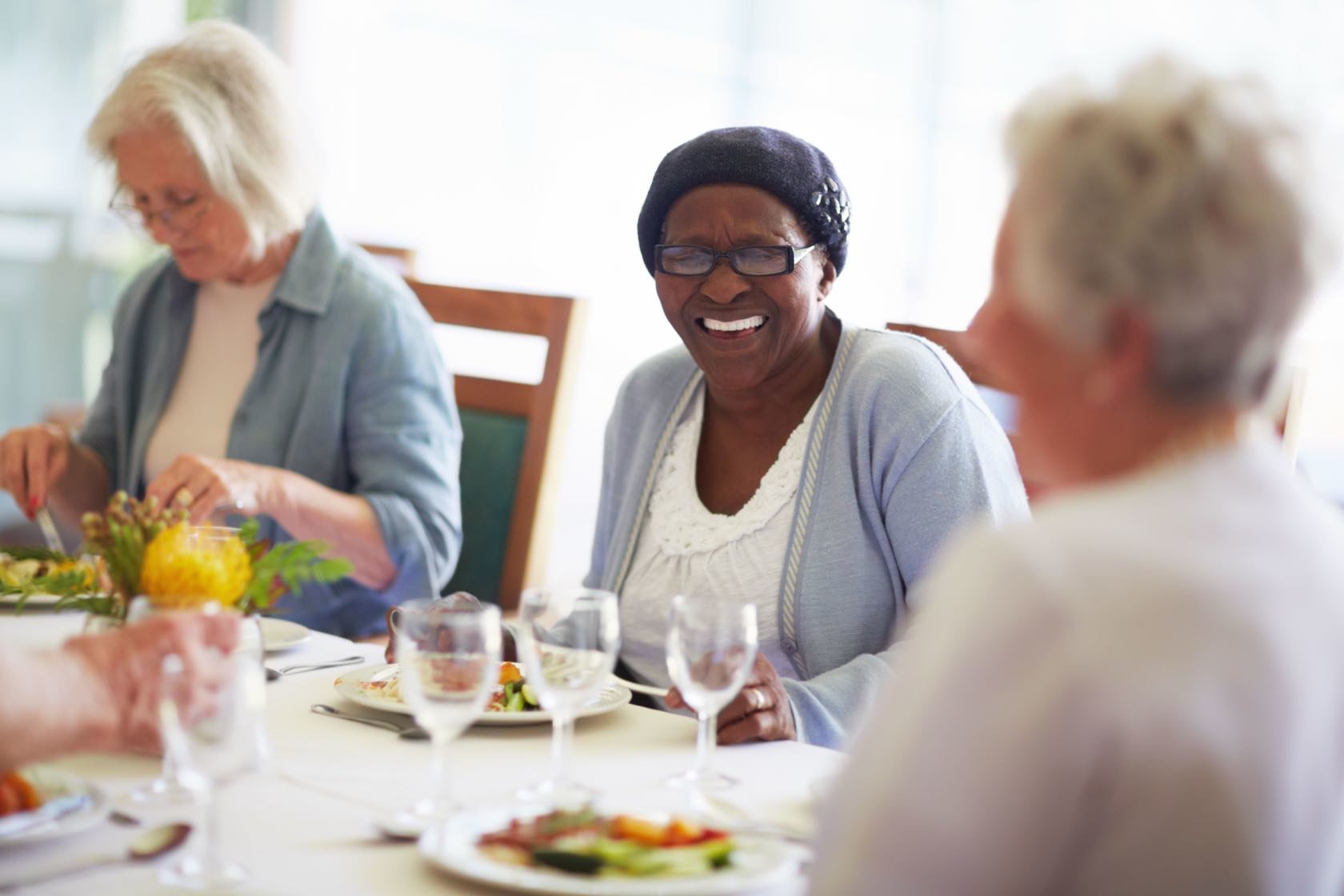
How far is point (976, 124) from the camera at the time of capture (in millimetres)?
3887

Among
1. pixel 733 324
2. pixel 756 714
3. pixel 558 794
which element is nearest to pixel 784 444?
pixel 733 324

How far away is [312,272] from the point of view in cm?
231

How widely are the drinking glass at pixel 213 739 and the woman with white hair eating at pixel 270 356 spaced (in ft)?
3.70

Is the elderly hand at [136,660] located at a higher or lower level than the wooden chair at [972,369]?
lower

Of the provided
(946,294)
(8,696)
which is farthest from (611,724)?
(946,294)

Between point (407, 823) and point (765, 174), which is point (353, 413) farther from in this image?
point (407, 823)

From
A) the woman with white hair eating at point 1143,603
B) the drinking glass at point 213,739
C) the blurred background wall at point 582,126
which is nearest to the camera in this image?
the woman with white hair eating at point 1143,603

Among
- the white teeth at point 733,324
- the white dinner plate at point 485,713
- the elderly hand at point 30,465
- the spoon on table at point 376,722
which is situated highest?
the white teeth at point 733,324

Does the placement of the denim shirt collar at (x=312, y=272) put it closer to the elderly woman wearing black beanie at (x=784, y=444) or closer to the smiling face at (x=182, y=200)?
the smiling face at (x=182, y=200)

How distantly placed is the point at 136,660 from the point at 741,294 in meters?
0.97

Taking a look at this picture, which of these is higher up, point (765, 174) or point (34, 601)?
point (765, 174)

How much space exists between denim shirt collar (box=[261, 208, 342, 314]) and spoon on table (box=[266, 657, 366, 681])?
831 millimetres

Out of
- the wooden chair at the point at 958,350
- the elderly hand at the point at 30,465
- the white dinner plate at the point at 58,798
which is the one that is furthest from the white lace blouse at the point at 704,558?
the elderly hand at the point at 30,465

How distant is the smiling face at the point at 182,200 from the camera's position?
7.18 ft
